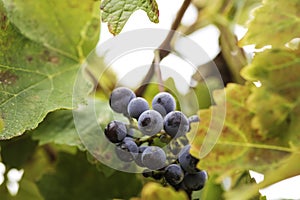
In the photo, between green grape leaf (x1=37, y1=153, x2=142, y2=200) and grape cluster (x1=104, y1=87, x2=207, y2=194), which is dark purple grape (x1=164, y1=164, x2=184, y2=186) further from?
green grape leaf (x1=37, y1=153, x2=142, y2=200)

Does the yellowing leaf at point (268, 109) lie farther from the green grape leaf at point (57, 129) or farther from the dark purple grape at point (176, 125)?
the green grape leaf at point (57, 129)

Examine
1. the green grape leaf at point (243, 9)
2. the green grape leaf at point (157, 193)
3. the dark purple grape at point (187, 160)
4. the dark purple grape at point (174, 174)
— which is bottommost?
the green grape leaf at point (243, 9)

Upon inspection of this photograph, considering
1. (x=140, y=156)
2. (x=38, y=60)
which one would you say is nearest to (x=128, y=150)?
(x=140, y=156)

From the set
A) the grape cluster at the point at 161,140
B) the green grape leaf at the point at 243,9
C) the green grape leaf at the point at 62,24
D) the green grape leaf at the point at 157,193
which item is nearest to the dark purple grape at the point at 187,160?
the grape cluster at the point at 161,140

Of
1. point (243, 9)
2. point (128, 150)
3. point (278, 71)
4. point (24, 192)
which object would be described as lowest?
point (24, 192)

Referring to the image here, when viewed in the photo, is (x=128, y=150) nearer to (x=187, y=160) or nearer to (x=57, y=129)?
(x=187, y=160)

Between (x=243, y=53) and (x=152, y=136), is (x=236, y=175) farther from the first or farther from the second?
(x=243, y=53)
